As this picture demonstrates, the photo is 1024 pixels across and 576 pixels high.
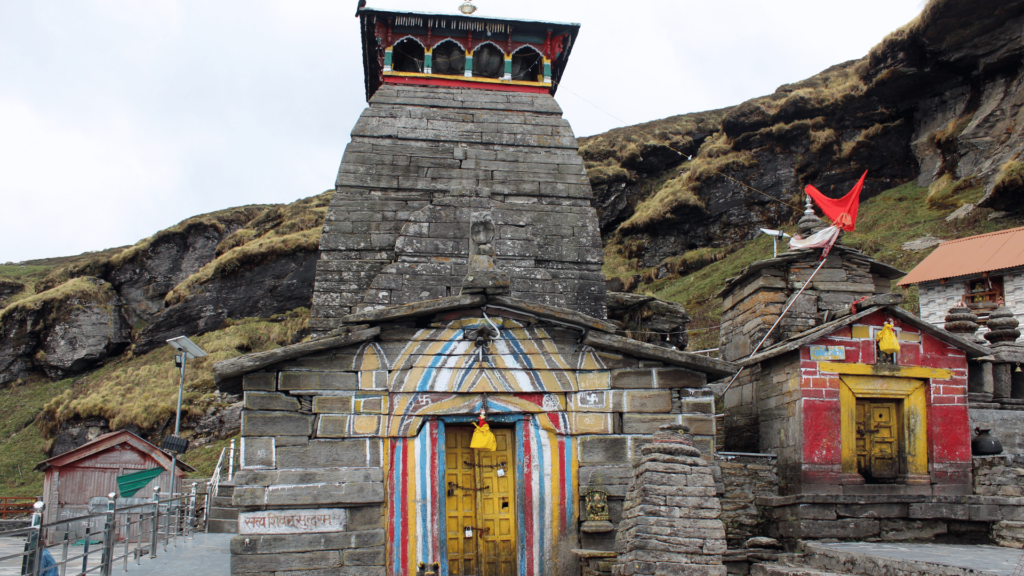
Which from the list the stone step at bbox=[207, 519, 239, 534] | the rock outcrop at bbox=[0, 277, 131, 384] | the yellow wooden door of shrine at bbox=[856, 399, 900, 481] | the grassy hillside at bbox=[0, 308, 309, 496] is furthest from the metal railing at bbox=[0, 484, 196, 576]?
the rock outcrop at bbox=[0, 277, 131, 384]

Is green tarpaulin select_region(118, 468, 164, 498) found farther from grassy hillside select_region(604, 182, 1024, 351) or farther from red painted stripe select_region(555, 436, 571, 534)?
grassy hillside select_region(604, 182, 1024, 351)

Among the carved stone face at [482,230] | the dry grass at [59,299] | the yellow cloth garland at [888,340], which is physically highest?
the dry grass at [59,299]

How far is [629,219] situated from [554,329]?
3306cm

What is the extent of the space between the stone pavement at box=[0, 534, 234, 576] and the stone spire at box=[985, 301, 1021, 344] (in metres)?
13.2

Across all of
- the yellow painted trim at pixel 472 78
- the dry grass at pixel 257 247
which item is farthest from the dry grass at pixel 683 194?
the yellow painted trim at pixel 472 78

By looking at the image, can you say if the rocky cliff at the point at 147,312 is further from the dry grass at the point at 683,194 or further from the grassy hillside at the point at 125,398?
the dry grass at the point at 683,194

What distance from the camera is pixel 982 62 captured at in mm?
31844

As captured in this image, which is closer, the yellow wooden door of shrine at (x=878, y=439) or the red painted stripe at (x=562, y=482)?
the red painted stripe at (x=562, y=482)

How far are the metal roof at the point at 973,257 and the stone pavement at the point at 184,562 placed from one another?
21862 mm

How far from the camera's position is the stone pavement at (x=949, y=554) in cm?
764

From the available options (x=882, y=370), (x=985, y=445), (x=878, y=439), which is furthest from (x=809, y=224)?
(x=985, y=445)

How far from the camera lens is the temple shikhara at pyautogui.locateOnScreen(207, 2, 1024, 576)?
842 cm

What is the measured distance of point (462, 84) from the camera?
50.7 ft

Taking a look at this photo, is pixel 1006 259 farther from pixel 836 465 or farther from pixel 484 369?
pixel 484 369
